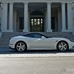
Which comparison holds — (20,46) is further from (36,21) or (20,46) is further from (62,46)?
(36,21)

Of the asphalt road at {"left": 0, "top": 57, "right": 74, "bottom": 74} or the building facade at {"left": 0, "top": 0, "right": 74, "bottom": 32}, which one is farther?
the building facade at {"left": 0, "top": 0, "right": 74, "bottom": 32}

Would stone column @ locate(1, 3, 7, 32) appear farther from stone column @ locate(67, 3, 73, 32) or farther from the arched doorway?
stone column @ locate(67, 3, 73, 32)

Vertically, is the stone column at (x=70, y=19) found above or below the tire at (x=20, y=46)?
above

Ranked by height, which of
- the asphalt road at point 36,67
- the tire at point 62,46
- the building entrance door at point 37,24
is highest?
the building entrance door at point 37,24

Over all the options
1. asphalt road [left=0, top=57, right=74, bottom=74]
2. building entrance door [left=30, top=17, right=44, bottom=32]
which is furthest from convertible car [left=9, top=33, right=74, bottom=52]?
building entrance door [left=30, top=17, right=44, bottom=32]

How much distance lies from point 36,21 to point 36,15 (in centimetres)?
114

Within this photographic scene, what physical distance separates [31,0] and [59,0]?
382 centimetres

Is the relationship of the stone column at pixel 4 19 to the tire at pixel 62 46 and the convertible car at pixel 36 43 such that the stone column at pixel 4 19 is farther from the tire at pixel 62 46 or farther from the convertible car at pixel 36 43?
the tire at pixel 62 46

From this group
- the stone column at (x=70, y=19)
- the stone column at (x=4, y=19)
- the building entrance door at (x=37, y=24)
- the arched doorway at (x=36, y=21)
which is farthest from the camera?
the building entrance door at (x=37, y=24)

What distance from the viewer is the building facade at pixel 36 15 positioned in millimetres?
23281

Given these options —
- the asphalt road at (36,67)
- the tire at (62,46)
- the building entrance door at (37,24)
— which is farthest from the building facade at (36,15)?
the asphalt road at (36,67)

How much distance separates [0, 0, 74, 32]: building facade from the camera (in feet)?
76.4

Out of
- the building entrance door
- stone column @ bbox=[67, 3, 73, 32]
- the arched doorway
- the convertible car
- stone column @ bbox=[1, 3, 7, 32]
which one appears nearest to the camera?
the convertible car

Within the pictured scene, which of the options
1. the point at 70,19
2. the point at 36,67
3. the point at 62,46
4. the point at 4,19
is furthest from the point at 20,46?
the point at 70,19
